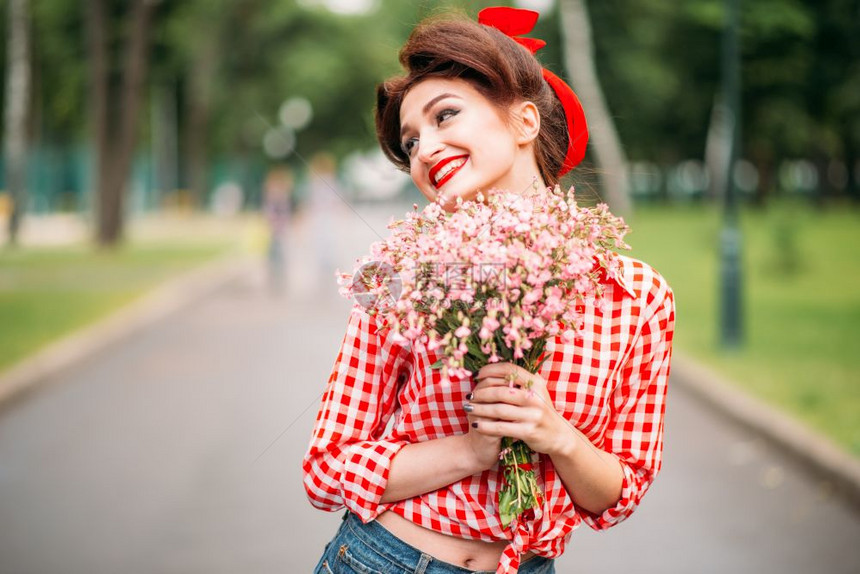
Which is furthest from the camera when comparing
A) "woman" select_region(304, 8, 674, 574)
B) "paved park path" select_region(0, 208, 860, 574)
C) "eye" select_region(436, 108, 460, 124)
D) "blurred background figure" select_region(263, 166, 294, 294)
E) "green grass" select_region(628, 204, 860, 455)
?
"blurred background figure" select_region(263, 166, 294, 294)

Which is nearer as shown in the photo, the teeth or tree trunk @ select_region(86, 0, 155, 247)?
the teeth

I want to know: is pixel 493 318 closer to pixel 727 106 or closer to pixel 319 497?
pixel 319 497

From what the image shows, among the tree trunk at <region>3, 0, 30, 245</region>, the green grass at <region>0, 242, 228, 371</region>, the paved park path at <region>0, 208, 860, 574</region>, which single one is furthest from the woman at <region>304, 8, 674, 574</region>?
the tree trunk at <region>3, 0, 30, 245</region>

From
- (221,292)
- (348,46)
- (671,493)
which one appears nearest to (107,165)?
(221,292)

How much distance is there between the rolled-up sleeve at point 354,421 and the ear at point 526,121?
0.46 metres

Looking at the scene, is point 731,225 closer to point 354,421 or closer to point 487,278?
point 354,421

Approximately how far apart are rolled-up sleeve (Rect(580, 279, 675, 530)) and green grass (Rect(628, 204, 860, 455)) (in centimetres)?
269

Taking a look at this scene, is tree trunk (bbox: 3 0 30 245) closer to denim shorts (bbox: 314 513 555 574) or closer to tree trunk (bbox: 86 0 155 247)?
tree trunk (bbox: 86 0 155 247)

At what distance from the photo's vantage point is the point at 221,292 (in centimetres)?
1736

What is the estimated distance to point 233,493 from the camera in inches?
233

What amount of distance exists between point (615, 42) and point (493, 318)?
43735mm

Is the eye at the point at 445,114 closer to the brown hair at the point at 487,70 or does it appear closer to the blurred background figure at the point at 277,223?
the brown hair at the point at 487,70

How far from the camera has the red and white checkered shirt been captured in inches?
72.6

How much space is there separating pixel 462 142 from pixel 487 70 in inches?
5.6
